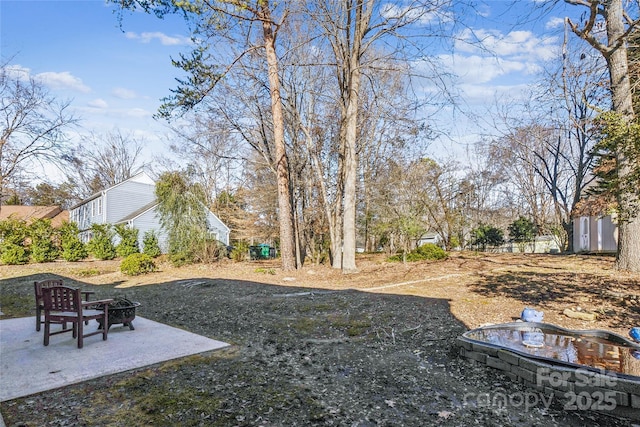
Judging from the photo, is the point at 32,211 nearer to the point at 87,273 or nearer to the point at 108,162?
the point at 108,162

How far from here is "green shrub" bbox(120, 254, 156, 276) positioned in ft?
41.0

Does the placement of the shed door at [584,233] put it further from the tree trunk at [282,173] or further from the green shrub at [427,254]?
the tree trunk at [282,173]

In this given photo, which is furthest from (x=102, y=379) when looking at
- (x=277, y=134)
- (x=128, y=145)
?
(x=128, y=145)

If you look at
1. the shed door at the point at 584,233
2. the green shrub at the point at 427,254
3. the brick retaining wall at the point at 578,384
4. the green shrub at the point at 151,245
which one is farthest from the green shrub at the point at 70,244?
the shed door at the point at 584,233

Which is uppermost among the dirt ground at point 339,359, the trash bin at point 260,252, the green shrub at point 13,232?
the green shrub at point 13,232

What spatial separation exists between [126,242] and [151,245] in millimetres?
1307

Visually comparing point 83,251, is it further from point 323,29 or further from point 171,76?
point 323,29

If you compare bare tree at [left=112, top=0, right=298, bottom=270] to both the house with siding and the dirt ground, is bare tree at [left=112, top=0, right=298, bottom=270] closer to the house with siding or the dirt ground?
the dirt ground

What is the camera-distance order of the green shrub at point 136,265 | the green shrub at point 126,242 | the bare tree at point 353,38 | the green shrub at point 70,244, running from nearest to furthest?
the bare tree at point 353,38 < the green shrub at point 136,265 < the green shrub at point 70,244 < the green shrub at point 126,242

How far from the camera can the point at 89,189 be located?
1294 inches

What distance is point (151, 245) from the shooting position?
67.3ft

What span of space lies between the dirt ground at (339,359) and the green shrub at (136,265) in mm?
3587

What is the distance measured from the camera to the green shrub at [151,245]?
20.4m

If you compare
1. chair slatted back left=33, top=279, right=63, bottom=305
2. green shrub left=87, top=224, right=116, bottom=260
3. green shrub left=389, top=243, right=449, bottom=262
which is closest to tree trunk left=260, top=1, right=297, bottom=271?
green shrub left=389, top=243, right=449, bottom=262
